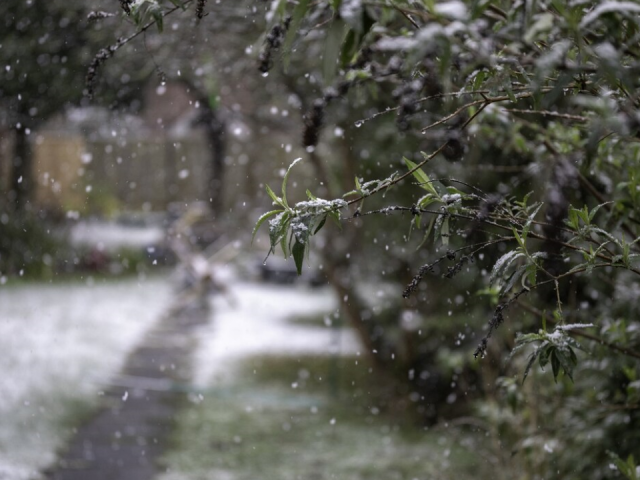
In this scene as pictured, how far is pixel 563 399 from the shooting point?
8.77 feet

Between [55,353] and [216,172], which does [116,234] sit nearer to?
[216,172]

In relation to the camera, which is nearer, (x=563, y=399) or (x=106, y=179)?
(x=563, y=399)

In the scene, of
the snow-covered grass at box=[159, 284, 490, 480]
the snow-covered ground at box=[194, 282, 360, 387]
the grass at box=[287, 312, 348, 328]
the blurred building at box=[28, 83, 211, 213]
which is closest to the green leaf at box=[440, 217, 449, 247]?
the snow-covered grass at box=[159, 284, 490, 480]

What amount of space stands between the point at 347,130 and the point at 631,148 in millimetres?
3220

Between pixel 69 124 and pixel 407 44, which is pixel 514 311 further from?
pixel 69 124

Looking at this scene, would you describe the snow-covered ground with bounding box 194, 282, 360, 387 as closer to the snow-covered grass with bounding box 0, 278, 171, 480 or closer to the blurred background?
the blurred background

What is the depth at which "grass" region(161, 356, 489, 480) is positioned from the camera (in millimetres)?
4023

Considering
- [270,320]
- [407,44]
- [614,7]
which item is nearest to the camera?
[614,7]

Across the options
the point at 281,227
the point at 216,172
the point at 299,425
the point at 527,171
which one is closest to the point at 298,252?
the point at 281,227

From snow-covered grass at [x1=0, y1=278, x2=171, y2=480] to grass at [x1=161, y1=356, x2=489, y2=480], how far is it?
2.51 ft

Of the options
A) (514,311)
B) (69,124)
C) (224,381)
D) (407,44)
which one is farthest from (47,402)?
(69,124)

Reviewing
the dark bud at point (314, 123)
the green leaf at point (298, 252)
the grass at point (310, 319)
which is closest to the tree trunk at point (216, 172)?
the grass at point (310, 319)

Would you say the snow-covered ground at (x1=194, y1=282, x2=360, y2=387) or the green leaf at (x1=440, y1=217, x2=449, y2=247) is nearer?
the green leaf at (x1=440, y1=217, x2=449, y2=247)

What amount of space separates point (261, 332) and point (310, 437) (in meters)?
3.36
